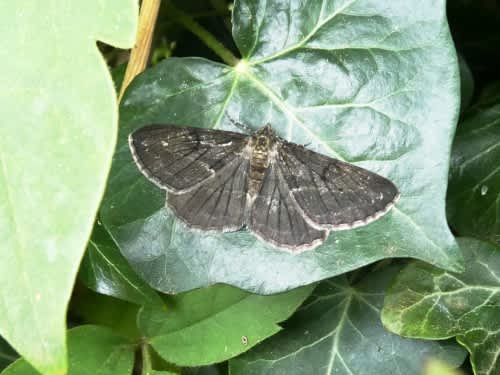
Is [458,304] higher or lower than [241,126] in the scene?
lower

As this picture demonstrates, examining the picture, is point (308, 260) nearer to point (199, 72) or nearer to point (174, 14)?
point (199, 72)

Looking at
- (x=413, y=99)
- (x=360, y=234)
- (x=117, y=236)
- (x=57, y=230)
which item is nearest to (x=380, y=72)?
(x=413, y=99)

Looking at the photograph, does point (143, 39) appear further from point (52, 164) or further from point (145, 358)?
point (145, 358)

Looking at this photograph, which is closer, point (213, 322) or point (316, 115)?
point (316, 115)

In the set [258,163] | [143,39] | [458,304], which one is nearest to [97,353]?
[258,163]

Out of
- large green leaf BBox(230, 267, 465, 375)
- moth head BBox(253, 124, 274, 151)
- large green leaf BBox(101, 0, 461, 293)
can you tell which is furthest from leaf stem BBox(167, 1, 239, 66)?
large green leaf BBox(230, 267, 465, 375)

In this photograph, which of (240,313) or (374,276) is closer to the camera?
(240,313)

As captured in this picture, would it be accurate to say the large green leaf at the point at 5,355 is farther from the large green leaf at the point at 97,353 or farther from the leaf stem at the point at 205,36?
the leaf stem at the point at 205,36
